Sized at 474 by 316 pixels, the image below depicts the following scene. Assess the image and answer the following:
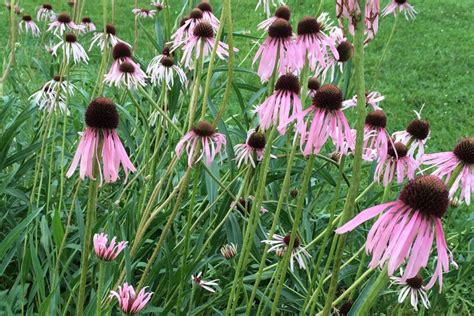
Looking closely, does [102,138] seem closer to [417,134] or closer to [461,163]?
[461,163]

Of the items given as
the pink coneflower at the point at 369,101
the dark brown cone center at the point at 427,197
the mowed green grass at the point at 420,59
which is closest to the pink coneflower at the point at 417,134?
the pink coneflower at the point at 369,101

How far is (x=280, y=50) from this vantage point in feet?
3.42

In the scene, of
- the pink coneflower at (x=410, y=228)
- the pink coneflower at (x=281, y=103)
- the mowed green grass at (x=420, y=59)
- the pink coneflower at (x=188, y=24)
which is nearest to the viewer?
the pink coneflower at (x=410, y=228)

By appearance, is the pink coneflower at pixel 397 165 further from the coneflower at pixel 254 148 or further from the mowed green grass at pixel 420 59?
the mowed green grass at pixel 420 59

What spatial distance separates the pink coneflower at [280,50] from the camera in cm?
103

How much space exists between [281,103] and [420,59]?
3.84 metres

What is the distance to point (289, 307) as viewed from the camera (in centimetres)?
140

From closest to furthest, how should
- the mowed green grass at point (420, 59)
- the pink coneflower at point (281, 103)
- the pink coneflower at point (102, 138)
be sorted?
the pink coneflower at point (102, 138)
the pink coneflower at point (281, 103)
the mowed green grass at point (420, 59)

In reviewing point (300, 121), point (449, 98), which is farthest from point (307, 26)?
point (449, 98)

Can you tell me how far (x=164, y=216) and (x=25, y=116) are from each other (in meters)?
0.48

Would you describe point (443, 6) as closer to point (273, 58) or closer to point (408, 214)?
point (273, 58)

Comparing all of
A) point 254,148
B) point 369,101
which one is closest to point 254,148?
point 254,148

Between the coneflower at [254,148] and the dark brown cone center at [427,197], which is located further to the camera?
the coneflower at [254,148]

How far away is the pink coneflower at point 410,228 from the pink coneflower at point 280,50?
1.51 feet
